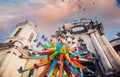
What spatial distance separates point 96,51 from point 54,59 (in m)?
10.5

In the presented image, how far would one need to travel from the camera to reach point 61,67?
25.9 ft

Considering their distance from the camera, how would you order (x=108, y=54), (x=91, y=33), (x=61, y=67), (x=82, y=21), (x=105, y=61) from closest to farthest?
(x=61, y=67), (x=105, y=61), (x=108, y=54), (x=91, y=33), (x=82, y=21)

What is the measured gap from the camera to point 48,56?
8.70 m

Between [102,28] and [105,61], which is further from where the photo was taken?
[102,28]

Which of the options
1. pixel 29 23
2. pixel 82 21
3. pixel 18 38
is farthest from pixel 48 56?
pixel 29 23

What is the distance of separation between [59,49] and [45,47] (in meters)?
1.18

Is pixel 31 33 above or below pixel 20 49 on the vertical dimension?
above

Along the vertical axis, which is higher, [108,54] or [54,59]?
[108,54]

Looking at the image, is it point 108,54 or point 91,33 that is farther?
point 91,33

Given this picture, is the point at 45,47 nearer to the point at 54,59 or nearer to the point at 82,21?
the point at 54,59

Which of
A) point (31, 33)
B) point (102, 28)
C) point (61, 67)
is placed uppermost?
point (31, 33)

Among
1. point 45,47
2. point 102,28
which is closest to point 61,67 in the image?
point 45,47

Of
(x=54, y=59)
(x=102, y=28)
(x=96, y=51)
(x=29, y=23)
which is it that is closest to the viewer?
(x=54, y=59)

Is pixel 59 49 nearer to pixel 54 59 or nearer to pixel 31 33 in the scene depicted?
pixel 54 59
